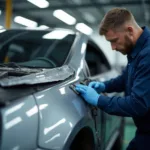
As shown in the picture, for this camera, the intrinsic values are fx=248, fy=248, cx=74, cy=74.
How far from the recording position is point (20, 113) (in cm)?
116

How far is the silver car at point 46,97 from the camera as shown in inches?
45.4

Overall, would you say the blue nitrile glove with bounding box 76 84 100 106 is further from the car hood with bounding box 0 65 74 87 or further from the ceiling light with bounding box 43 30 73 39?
the ceiling light with bounding box 43 30 73 39

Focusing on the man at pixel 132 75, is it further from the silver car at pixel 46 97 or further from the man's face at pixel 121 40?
the silver car at pixel 46 97

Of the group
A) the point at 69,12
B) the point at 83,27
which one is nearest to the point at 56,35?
the point at 69,12

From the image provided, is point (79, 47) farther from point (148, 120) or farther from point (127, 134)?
point (127, 134)

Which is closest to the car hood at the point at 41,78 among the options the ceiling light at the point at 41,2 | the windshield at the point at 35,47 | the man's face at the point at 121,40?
the windshield at the point at 35,47

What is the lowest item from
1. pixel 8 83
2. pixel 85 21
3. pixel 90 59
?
pixel 85 21

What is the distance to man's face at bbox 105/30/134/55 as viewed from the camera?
6.15 feet

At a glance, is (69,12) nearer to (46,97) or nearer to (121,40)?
(121,40)

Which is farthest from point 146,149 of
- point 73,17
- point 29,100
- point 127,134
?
point 73,17

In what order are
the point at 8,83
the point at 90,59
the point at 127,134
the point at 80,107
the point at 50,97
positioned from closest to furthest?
1. the point at 8,83
2. the point at 50,97
3. the point at 80,107
4. the point at 90,59
5. the point at 127,134

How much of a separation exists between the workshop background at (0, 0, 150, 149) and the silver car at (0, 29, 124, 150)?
438cm

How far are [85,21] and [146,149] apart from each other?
555 inches

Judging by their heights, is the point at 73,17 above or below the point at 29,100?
below
